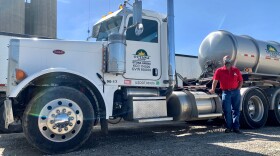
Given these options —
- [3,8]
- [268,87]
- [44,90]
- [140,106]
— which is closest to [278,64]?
[268,87]

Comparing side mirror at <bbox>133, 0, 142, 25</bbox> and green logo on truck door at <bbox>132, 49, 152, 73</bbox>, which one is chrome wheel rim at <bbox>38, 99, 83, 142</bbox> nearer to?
green logo on truck door at <bbox>132, 49, 152, 73</bbox>

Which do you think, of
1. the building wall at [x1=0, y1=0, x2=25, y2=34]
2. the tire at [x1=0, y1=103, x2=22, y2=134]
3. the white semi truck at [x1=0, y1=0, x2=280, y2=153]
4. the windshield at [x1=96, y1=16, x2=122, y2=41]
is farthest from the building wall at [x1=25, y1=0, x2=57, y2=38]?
the white semi truck at [x1=0, y1=0, x2=280, y2=153]

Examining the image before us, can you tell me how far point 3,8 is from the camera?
21.6m

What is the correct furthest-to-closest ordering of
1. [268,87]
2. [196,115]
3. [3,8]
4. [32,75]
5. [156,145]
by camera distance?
[3,8] → [268,87] → [196,115] → [156,145] → [32,75]

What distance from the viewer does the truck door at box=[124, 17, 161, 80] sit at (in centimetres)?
616

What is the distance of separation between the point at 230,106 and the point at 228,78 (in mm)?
659

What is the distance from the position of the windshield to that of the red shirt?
8.95ft

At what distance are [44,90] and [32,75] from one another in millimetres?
328

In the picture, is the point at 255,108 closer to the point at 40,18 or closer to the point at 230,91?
the point at 230,91

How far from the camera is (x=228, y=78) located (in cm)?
727

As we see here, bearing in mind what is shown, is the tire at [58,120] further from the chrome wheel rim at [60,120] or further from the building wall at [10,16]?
the building wall at [10,16]

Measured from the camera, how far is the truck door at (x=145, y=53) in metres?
6.16

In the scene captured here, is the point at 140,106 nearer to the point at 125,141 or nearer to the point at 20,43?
the point at 125,141

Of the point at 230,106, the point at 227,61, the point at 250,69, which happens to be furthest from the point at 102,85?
the point at 250,69
